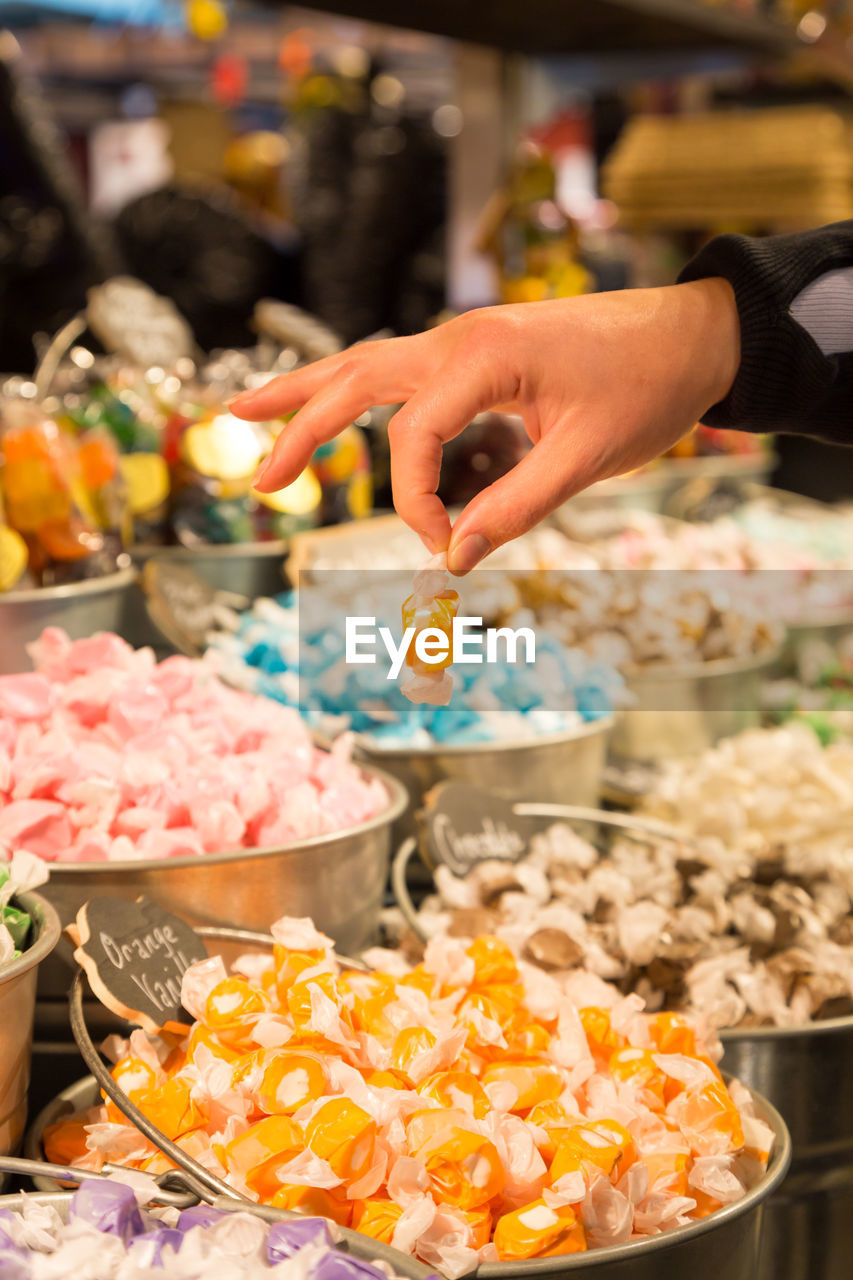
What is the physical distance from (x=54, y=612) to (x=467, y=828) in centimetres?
56

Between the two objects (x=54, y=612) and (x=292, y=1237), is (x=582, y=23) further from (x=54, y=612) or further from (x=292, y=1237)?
(x=292, y=1237)

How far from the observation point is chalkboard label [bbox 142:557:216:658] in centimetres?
173

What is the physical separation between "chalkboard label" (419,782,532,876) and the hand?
0.53 meters

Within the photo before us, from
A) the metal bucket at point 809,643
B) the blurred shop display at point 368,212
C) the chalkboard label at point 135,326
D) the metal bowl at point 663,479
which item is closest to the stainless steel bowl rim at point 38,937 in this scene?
the chalkboard label at point 135,326

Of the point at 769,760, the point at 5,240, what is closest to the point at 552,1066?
the point at 769,760

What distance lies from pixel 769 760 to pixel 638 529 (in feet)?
2.99

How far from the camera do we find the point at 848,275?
3.73 feet

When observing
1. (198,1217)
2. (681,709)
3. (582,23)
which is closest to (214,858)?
(198,1217)

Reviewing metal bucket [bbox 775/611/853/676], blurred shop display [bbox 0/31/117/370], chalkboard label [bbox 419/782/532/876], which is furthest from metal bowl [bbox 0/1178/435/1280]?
blurred shop display [bbox 0/31/117/370]

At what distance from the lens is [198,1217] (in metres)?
0.80

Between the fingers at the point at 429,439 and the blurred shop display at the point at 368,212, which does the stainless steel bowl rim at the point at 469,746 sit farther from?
the blurred shop display at the point at 368,212

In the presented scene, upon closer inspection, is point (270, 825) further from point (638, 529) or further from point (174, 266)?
point (174, 266)

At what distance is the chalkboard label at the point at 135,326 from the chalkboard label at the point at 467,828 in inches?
50.6

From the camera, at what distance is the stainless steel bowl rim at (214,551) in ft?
6.49
